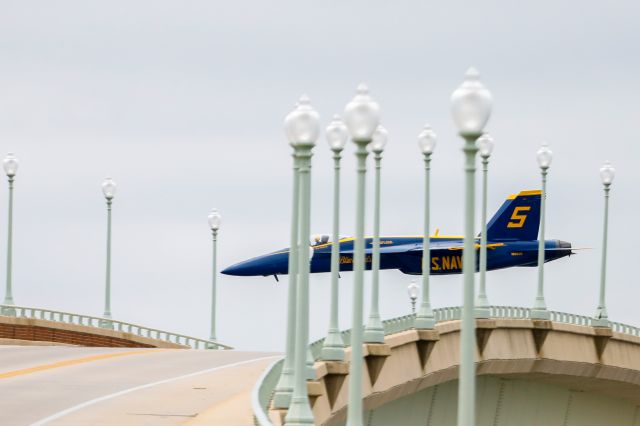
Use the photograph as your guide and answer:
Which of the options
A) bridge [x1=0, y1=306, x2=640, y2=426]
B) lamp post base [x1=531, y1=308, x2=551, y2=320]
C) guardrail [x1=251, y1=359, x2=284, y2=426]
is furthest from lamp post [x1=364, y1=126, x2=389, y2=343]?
lamp post base [x1=531, y1=308, x2=551, y2=320]

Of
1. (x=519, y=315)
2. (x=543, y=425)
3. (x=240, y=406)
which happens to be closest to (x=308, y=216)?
(x=240, y=406)

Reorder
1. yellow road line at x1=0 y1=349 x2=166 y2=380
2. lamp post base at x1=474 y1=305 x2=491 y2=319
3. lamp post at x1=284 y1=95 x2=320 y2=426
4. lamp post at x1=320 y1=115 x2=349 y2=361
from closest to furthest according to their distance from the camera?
1. lamp post at x1=284 y1=95 x2=320 y2=426
2. lamp post at x1=320 y1=115 x2=349 y2=361
3. yellow road line at x1=0 y1=349 x2=166 y2=380
4. lamp post base at x1=474 y1=305 x2=491 y2=319

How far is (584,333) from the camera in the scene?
7488cm

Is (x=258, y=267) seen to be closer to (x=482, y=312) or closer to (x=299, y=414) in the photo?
(x=482, y=312)

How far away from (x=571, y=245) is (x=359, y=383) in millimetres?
94497

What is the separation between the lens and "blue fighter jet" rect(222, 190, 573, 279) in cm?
10912

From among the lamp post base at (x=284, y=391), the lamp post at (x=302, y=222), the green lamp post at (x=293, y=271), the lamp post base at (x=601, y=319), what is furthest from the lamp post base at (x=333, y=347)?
the lamp post base at (x=601, y=319)

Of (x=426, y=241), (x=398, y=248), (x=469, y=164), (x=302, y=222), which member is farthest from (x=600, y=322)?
(x=469, y=164)

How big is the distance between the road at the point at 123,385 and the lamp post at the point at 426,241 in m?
5.33

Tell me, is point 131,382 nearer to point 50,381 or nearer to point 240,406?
point 50,381

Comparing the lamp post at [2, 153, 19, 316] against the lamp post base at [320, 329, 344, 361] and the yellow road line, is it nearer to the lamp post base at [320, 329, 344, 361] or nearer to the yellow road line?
the yellow road line

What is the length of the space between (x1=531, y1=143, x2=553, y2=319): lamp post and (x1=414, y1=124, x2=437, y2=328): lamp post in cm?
863

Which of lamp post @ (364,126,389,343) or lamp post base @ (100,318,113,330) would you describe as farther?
lamp post base @ (100,318,113,330)

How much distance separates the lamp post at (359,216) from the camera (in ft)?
74.5
